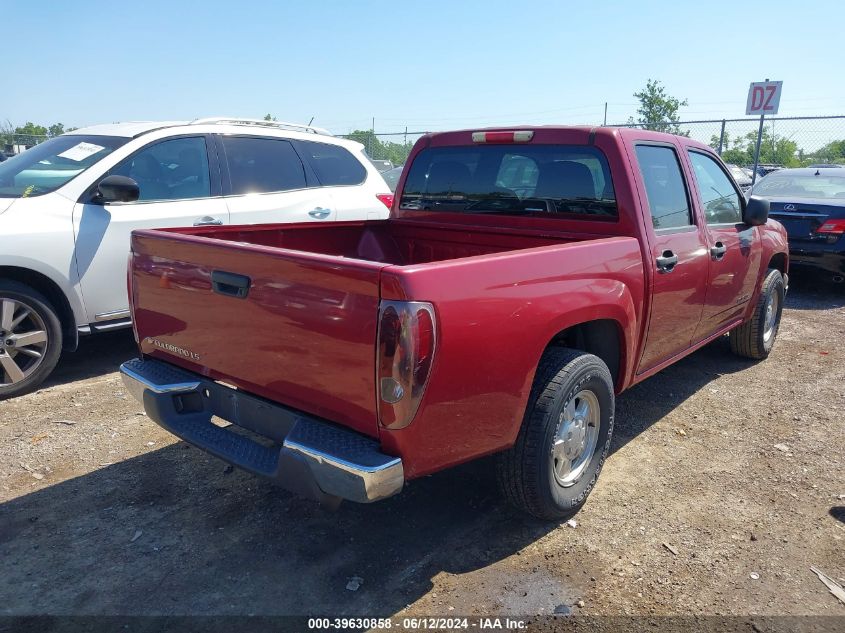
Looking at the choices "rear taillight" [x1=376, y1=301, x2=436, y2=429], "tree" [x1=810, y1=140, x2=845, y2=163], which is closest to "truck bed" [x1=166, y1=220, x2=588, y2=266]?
"rear taillight" [x1=376, y1=301, x2=436, y2=429]

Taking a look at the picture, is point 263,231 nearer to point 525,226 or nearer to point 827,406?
point 525,226

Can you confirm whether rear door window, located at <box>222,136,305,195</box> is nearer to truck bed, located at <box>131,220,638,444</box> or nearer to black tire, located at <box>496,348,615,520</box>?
truck bed, located at <box>131,220,638,444</box>

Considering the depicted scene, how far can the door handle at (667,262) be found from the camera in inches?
148

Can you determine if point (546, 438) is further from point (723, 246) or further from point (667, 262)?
point (723, 246)

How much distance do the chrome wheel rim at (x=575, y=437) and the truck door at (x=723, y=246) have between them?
156 centimetres

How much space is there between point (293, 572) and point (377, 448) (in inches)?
34.8

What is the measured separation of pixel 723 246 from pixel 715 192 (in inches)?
17.3

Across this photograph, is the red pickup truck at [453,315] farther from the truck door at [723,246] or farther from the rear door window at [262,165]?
the rear door window at [262,165]

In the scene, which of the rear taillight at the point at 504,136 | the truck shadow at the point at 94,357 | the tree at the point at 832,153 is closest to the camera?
the rear taillight at the point at 504,136

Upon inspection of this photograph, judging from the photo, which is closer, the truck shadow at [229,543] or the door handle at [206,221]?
the truck shadow at [229,543]

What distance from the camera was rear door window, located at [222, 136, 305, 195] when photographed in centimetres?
593

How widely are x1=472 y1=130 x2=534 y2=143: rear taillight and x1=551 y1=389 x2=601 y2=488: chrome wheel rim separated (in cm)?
163

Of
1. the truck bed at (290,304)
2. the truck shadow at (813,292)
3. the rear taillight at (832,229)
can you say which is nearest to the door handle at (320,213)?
the truck bed at (290,304)

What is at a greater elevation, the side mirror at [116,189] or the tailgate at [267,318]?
the side mirror at [116,189]
